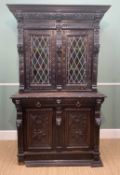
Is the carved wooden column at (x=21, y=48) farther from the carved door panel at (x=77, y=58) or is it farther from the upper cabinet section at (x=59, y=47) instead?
the carved door panel at (x=77, y=58)

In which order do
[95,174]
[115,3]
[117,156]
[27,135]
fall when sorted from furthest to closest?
[115,3]
[117,156]
[27,135]
[95,174]

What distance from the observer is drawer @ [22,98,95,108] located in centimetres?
325

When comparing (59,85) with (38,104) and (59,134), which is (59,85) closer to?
(38,104)

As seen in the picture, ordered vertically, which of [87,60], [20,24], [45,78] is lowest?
[45,78]

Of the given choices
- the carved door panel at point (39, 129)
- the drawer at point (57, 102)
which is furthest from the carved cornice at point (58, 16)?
the carved door panel at point (39, 129)

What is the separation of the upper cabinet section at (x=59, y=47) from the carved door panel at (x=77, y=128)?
1.11ft

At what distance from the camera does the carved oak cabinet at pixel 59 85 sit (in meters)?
3.29

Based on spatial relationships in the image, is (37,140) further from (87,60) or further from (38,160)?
(87,60)

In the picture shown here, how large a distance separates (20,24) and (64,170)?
195cm

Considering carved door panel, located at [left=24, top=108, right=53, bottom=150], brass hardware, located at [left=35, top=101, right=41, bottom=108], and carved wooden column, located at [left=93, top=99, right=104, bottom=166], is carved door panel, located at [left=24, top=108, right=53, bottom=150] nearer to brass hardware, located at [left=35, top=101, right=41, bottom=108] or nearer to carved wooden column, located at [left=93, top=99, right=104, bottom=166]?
brass hardware, located at [left=35, top=101, right=41, bottom=108]

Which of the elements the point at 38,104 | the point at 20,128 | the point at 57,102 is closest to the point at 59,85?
the point at 57,102

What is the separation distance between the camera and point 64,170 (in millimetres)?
3234

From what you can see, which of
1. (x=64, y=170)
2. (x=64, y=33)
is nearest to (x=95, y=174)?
(x=64, y=170)

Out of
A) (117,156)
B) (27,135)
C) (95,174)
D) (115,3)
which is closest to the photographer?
(95,174)
